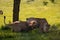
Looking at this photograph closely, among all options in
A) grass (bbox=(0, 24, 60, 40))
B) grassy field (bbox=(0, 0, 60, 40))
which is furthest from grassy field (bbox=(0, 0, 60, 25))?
grass (bbox=(0, 24, 60, 40))

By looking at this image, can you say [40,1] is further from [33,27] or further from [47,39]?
[47,39]

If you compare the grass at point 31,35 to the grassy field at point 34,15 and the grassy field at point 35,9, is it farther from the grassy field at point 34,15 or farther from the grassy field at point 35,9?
the grassy field at point 35,9

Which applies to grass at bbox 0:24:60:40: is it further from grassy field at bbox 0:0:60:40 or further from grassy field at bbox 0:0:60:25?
Answer: grassy field at bbox 0:0:60:25

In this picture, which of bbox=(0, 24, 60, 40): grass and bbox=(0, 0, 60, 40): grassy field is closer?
bbox=(0, 24, 60, 40): grass

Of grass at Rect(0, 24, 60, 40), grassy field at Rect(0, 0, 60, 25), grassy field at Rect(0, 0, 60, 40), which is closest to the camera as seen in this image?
grass at Rect(0, 24, 60, 40)

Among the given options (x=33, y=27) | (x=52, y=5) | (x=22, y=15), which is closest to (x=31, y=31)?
(x=33, y=27)

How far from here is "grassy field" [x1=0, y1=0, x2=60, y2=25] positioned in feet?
69.5

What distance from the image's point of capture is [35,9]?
2377 cm

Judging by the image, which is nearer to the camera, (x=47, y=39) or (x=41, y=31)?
(x=47, y=39)

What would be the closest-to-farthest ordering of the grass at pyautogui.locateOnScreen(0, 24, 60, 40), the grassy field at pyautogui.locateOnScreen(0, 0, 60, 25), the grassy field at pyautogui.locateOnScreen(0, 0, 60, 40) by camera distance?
the grass at pyautogui.locateOnScreen(0, 24, 60, 40) → the grassy field at pyautogui.locateOnScreen(0, 0, 60, 40) → the grassy field at pyautogui.locateOnScreen(0, 0, 60, 25)

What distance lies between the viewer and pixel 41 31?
13.0 m

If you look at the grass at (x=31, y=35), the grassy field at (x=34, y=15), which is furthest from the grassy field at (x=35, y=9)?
the grass at (x=31, y=35)

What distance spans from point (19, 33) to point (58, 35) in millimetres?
2079

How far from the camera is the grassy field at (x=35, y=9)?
21197 millimetres
